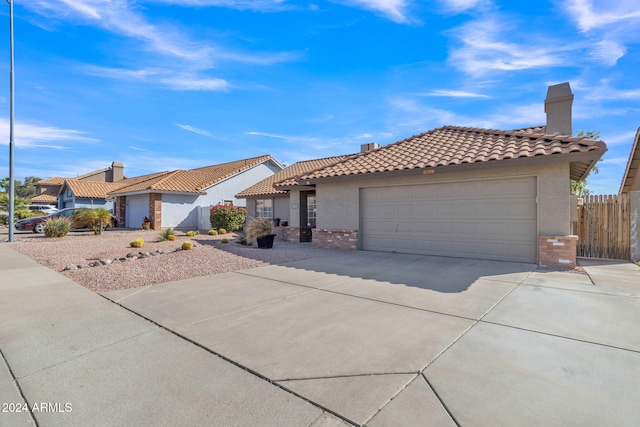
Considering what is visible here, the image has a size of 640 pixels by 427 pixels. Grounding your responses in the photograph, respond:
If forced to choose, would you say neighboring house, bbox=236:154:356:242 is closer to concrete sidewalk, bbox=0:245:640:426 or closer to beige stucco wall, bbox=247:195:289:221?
beige stucco wall, bbox=247:195:289:221

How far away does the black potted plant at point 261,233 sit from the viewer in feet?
41.5

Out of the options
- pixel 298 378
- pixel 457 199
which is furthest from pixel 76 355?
pixel 457 199

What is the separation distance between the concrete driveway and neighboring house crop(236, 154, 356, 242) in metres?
8.57

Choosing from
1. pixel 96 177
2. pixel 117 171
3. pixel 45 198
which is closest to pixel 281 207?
pixel 117 171

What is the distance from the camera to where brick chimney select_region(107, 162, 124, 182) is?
40559 millimetres

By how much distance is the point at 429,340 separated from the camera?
359cm

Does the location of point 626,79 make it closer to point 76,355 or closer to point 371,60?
point 371,60

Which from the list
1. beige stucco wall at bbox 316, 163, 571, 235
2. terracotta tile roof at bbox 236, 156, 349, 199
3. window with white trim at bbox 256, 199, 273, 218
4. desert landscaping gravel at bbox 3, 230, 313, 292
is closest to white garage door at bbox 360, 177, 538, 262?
beige stucco wall at bbox 316, 163, 571, 235

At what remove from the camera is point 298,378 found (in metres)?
2.81

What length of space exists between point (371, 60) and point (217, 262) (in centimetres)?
950

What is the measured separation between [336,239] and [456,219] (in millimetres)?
4553

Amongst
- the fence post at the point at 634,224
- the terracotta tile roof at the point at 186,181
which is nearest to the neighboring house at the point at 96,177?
the terracotta tile roof at the point at 186,181

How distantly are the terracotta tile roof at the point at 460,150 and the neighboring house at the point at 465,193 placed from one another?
0.09ft

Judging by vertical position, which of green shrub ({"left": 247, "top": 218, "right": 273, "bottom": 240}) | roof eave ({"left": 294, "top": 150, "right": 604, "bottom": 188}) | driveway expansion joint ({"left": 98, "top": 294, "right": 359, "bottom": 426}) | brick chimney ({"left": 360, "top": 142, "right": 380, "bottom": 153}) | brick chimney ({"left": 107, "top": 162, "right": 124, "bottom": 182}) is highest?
brick chimney ({"left": 107, "top": 162, "right": 124, "bottom": 182})
